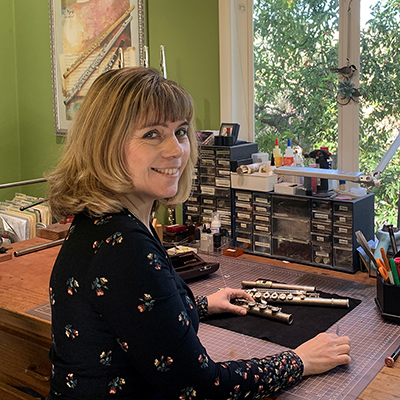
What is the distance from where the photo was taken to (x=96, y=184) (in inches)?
47.3

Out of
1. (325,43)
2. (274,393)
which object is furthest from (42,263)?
(325,43)

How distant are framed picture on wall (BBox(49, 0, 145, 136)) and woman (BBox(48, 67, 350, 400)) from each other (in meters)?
1.59

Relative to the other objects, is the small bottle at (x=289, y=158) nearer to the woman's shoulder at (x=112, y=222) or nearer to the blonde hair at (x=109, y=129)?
Answer: the blonde hair at (x=109, y=129)

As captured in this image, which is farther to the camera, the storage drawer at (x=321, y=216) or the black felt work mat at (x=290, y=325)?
the storage drawer at (x=321, y=216)

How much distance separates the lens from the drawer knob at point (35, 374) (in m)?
1.72

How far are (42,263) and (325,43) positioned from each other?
1454 mm

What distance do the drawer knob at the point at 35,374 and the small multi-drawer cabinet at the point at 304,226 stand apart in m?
0.92

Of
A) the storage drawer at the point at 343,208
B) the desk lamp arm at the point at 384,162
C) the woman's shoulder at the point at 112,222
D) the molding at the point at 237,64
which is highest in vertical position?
the molding at the point at 237,64

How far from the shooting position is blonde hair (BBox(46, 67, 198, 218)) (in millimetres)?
1168

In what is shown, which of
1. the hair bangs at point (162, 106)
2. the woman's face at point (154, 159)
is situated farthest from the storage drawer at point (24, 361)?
the hair bangs at point (162, 106)

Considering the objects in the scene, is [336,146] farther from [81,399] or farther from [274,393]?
[81,399]

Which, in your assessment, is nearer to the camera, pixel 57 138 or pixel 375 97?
pixel 375 97

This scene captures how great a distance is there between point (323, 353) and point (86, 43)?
2.38 m

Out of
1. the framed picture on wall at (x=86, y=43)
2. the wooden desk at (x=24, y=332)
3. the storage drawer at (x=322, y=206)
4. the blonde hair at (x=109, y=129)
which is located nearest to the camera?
the blonde hair at (x=109, y=129)
